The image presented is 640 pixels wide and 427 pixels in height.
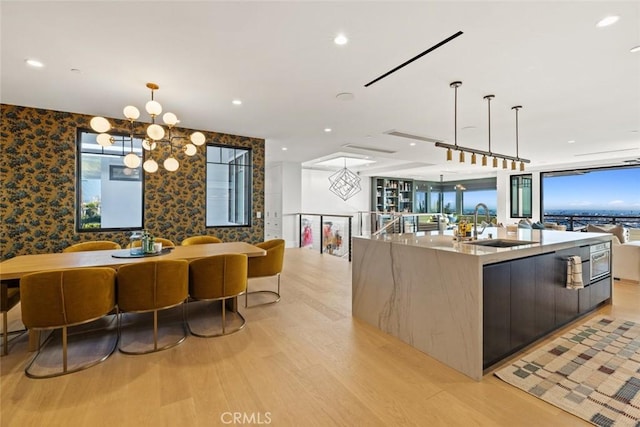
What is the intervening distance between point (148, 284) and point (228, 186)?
3571 mm

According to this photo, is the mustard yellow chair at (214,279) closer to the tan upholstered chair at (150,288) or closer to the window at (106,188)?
the tan upholstered chair at (150,288)

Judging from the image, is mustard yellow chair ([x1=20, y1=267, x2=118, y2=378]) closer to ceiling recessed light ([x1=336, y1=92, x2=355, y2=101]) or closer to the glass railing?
ceiling recessed light ([x1=336, y1=92, x2=355, y2=101])

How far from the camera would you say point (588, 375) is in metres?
2.22

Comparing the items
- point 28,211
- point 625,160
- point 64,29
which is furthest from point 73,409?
point 625,160

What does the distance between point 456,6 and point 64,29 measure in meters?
3.03

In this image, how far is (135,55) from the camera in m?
2.73

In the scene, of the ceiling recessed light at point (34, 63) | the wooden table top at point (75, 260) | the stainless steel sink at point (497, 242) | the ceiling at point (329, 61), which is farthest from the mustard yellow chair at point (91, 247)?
the stainless steel sink at point (497, 242)

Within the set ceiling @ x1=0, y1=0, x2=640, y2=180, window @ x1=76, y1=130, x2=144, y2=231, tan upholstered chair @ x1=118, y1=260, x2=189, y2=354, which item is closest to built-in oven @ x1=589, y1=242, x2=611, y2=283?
ceiling @ x1=0, y1=0, x2=640, y2=180

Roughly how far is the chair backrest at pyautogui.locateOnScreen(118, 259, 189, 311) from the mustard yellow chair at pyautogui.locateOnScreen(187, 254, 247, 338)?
0.21 m

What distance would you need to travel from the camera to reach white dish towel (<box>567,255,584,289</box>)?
9.57 ft

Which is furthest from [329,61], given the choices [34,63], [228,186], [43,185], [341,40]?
[43,185]

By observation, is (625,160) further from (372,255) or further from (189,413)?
(189,413)

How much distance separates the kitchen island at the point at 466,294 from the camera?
7.21 feet

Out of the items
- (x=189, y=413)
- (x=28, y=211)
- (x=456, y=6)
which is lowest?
(x=189, y=413)
